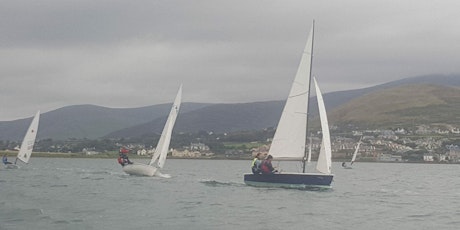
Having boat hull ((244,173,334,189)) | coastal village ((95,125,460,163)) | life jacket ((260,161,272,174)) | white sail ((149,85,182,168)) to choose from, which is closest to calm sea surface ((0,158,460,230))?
boat hull ((244,173,334,189))

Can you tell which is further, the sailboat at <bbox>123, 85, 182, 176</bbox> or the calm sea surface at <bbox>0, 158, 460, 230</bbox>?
the sailboat at <bbox>123, 85, 182, 176</bbox>

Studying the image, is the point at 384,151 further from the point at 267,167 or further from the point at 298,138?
the point at 298,138

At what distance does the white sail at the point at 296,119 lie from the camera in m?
46.6

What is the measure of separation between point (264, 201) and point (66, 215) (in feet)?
39.7

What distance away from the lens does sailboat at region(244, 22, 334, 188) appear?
4591cm

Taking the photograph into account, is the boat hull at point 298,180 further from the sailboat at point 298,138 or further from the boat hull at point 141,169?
the boat hull at point 141,169

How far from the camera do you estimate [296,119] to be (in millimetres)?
47062

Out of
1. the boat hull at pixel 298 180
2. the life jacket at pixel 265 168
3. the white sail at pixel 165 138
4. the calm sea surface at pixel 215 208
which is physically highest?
the white sail at pixel 165 138

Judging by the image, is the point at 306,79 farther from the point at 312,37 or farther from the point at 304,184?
the point at 304,184

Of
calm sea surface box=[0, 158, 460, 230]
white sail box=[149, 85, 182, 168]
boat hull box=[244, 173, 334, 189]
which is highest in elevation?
white sail box=[149, 85, 182, 168]

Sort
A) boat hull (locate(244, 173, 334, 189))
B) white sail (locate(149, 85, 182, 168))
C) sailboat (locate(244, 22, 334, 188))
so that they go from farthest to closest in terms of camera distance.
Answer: white sail (locate(149, 85, 182, 168)) → sailboat (locate(244, 22, 334, 188)) → boat hull (locate(244, 173, 334, 189))

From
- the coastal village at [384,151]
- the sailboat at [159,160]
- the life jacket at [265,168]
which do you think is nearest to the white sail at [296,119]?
Answer: the life jacket at [265,168]

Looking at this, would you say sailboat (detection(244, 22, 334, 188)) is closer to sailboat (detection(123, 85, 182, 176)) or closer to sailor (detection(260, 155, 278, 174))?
sailor (detection(260, 155, 278, 174))

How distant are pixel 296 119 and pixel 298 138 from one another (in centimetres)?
130
